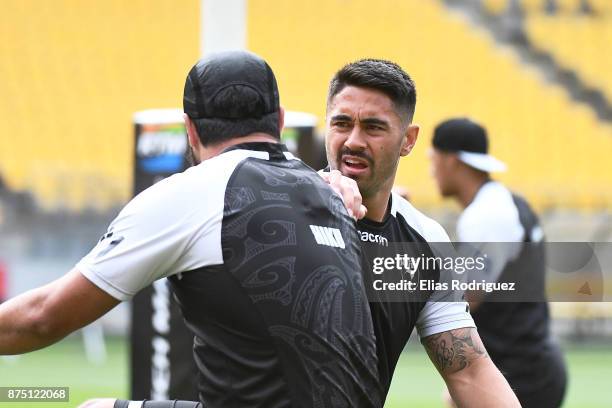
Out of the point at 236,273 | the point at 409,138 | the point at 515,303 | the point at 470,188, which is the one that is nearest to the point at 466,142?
the point at 470,188

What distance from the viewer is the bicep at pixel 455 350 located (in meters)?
3.74

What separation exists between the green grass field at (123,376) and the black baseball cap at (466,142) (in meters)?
4.30

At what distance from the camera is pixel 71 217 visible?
50.7 ft

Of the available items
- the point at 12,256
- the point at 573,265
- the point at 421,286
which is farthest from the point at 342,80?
the point at 12,256

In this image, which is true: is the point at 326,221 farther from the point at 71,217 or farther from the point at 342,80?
the point at 71,217

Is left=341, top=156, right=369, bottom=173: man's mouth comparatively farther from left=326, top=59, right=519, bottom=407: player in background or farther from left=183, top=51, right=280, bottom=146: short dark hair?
left=183, top=51, right=280, bottom=146: short dark hair

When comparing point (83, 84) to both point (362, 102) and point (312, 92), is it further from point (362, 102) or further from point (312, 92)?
point (362, 102)

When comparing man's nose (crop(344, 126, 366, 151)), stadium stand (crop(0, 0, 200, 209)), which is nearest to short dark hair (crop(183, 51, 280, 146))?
man's nose (crop(344, 126, 366, 151))

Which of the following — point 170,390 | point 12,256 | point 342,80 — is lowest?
point 12,256

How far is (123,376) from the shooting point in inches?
468

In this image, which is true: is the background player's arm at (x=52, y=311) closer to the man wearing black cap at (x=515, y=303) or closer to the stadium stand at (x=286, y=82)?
the man wearing black cap at (x=515, y=303)

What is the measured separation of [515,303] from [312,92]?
1168 centimetres

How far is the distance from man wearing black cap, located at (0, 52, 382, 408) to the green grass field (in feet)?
21.7

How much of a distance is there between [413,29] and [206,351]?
15.9m
